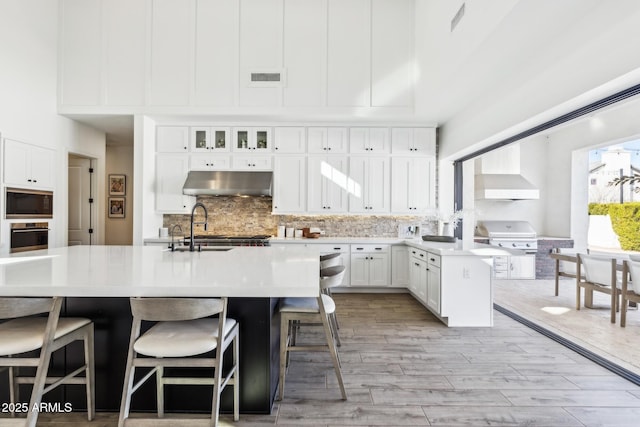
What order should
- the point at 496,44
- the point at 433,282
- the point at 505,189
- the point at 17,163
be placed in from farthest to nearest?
the point at 505,189
the point at 17,163
the point at 433,282
the point at 496,44

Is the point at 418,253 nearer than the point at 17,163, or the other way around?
the point at 17,163

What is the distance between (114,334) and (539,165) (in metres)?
8.78

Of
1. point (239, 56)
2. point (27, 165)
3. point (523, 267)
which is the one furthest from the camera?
point (523, 267)

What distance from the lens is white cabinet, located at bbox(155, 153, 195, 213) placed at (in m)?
5.59

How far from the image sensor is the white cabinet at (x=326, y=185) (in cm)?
566

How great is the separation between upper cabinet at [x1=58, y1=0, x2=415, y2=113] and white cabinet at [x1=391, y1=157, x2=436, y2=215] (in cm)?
89

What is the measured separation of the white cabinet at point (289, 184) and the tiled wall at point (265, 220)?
424 millimetres

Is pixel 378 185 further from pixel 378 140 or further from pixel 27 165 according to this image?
pixel 27 165

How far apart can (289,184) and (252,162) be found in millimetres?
722

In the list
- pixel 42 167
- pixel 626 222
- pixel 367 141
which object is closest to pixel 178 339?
pixel 367 141

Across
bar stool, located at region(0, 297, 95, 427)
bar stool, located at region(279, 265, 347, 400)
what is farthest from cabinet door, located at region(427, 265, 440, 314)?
bar stool, located at region(0, 297, 95, 427)

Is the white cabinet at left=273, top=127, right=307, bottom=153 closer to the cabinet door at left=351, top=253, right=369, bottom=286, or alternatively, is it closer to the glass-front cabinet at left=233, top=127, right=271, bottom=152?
the glass-front cabinet at left=233, top=127, right=271, bottom=152

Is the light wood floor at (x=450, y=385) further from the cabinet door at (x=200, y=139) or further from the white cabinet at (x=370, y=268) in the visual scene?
the cabinet door at (x=200, y=139)

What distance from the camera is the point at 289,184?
566 cm
